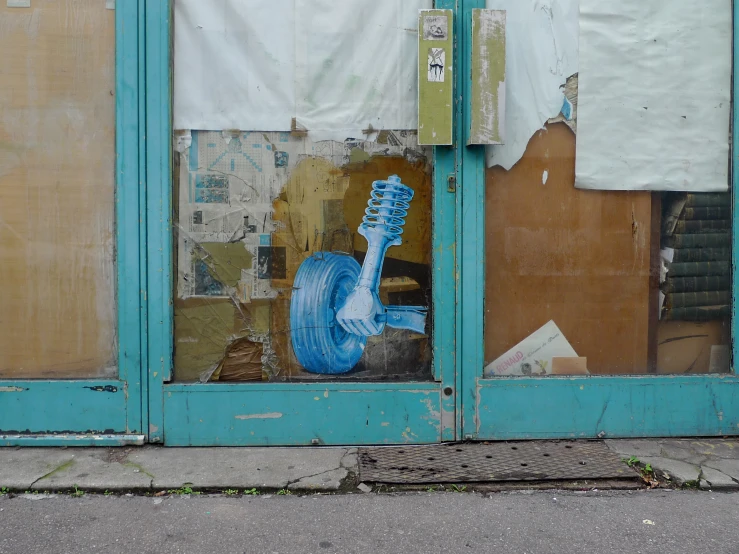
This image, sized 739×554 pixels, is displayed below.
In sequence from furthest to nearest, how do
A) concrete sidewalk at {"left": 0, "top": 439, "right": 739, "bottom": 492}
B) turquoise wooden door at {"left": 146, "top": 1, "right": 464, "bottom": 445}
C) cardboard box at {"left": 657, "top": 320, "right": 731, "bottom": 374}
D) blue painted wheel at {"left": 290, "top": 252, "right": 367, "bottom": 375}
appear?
cardboard box at {"left": 657, "top": 320, "right": 731, "bottom": 374} < blue painted wheel at {"left": 290, "top": 252, "right": 367, "bottom": 375} < turquoise wooden door at {"left": 146, "top": 1, "right": 464, "bottom": 445} < concrete sidewalk at {"left": 0, "top": 439, "right": 739, "bottom": 492}

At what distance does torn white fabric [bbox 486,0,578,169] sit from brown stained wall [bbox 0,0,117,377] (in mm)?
2828

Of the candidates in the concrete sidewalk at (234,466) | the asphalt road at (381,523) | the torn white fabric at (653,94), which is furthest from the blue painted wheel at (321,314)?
the torn white fabric at (653,94)

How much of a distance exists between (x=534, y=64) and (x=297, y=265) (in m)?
2.25

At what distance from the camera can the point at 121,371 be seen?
4336 millimetres

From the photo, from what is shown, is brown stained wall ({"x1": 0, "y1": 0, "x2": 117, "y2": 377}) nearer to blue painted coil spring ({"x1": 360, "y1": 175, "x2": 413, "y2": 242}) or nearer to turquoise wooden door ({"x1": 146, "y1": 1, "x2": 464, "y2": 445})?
turquoise wooden door ({"x1": 146, "y1": 1, "x2": 464, "y2": 445})

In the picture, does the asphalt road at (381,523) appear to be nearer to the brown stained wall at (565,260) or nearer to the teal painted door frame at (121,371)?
the teal painted door frame at (121,371)

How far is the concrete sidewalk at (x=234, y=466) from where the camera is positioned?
3801 millimetres

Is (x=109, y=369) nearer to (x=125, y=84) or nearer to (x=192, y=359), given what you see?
(x=192, y=359)

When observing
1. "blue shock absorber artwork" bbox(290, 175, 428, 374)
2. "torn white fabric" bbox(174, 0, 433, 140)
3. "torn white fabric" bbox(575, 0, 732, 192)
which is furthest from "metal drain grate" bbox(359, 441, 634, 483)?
"torn white fabric" bbox(174, 0, 433, 140)

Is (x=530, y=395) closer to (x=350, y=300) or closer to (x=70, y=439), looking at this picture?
(x=350, y=300)

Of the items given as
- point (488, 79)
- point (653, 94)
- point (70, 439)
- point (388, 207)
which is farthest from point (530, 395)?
point (70, 439)

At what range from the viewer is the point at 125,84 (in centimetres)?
431

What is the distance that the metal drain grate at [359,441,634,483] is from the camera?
12.8 ft

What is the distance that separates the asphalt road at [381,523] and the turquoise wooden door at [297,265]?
0.75 m
